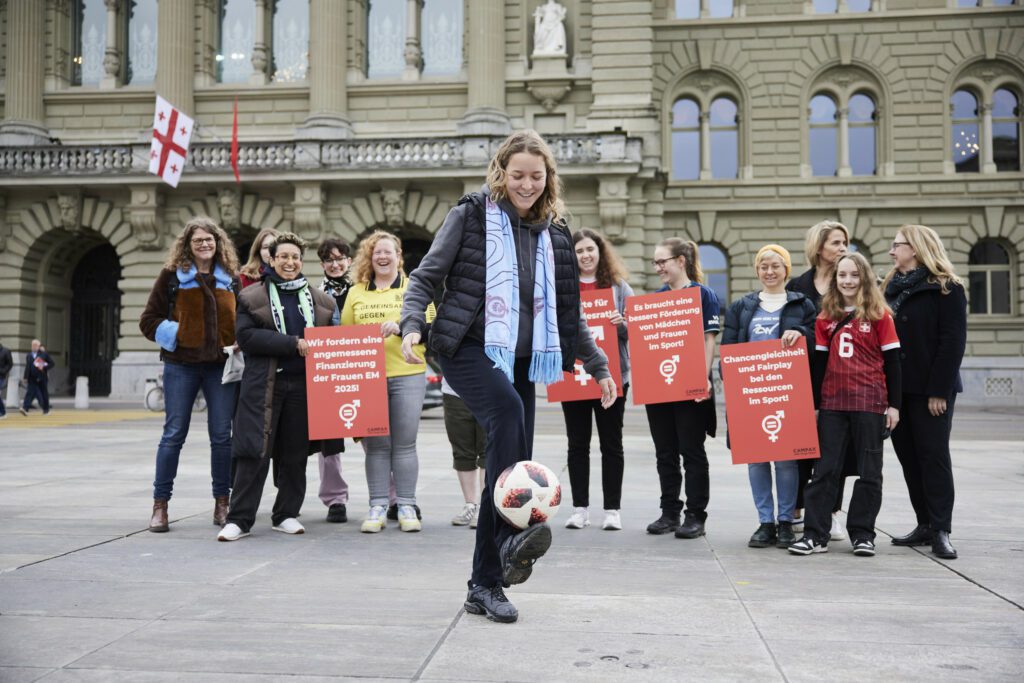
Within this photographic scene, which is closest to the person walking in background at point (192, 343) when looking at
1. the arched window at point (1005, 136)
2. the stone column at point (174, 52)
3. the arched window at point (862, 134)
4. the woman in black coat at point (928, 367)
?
the woman in black coat at point (928, 367)

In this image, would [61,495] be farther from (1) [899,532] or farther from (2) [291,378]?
(1) [899,532]

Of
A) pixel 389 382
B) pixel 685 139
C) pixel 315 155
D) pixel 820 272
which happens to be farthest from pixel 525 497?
pixel 685 139

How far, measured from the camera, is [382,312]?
7.04m

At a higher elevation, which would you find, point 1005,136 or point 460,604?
point 1005,136

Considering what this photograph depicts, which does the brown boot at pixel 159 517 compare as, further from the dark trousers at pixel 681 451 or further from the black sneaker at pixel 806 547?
the black sneaker at pixel 806 547

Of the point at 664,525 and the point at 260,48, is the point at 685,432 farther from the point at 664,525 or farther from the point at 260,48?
the point at 260,48

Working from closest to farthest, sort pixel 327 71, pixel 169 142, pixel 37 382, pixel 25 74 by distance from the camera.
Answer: pixel 37 382
pixel 169 142
pixel 327 71
pixel 25 74

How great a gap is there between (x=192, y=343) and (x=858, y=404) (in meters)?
4.45

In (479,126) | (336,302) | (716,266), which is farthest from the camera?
(716,266)

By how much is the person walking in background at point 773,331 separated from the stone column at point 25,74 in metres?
28.7

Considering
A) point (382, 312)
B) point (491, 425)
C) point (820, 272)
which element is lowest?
point (491, 425)

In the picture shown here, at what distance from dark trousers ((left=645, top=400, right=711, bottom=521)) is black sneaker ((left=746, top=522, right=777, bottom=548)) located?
18.6 inches

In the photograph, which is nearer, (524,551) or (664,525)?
(524,551)

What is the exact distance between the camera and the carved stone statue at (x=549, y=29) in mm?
28234
